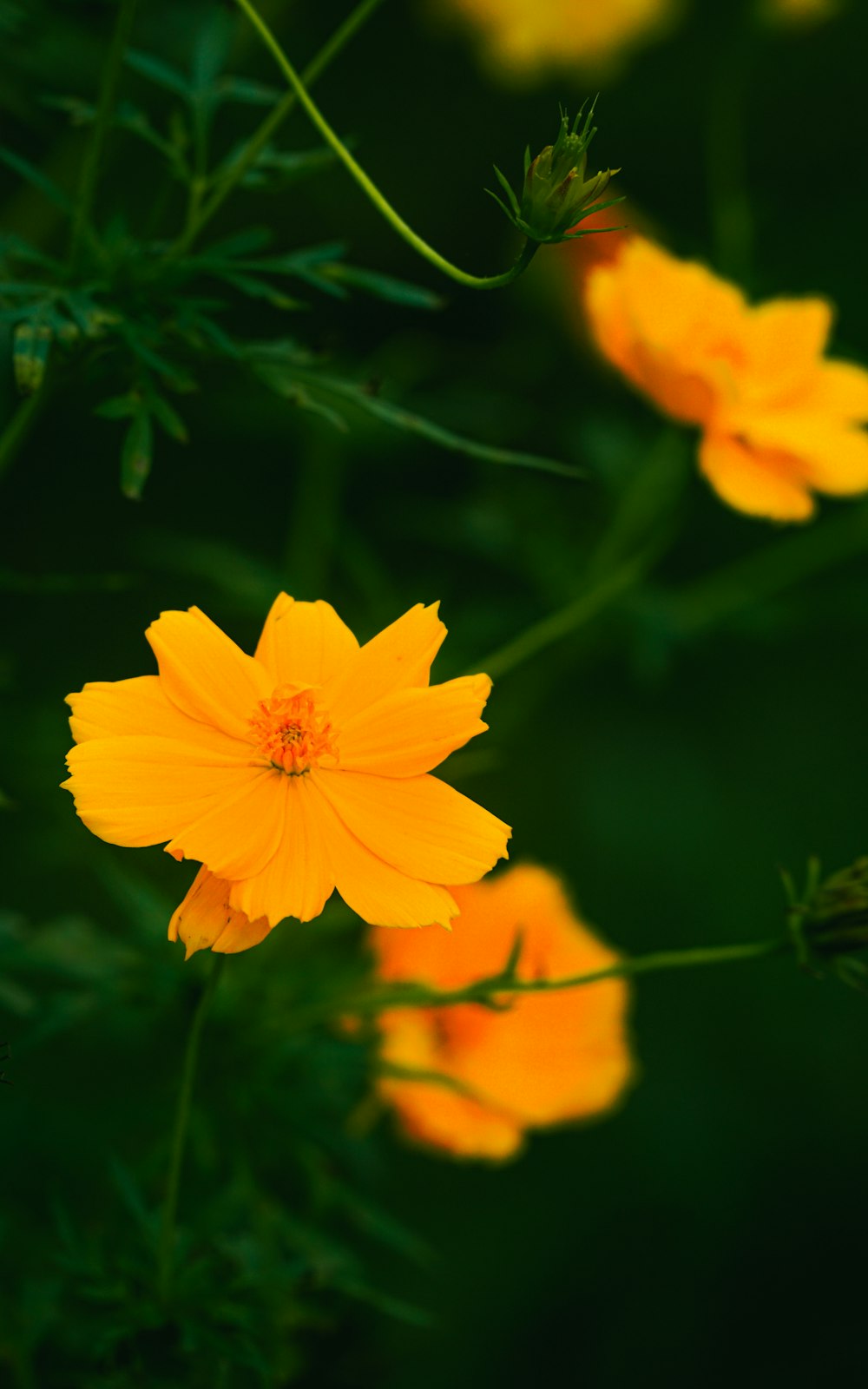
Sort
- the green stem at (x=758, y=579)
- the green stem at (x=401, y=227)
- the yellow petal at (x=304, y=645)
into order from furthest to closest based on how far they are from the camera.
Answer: the green stem at (x=758, y=579), the yellow petal at (x=304, y=645), the green stem at (x=401, y=227)

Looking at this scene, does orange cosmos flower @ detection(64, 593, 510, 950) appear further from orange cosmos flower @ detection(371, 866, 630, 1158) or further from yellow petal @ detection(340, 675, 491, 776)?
orange cosmos flower @ detection(371, 866, 630, 1158)

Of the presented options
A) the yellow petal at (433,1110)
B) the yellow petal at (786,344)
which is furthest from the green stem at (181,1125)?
the yellow petal at (786,344)

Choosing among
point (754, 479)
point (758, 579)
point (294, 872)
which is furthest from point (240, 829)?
point (758, 579)

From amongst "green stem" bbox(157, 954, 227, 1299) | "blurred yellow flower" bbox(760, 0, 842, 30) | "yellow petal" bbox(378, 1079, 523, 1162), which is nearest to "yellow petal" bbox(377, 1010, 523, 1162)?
"yellow petal" bbox(378, 1079, 523, 1162)

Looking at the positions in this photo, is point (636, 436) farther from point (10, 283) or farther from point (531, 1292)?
point (531, 1292)

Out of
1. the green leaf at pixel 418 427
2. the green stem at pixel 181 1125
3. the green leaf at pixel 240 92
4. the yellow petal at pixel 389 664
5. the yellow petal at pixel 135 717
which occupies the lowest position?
the green stem at pixel 181 1125

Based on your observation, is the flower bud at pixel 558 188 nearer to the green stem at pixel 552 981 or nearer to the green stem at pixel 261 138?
the green stem at pixel 261 138

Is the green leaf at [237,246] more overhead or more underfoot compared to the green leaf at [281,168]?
more underfoot

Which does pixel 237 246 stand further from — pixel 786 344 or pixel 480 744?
pixel 480 744
